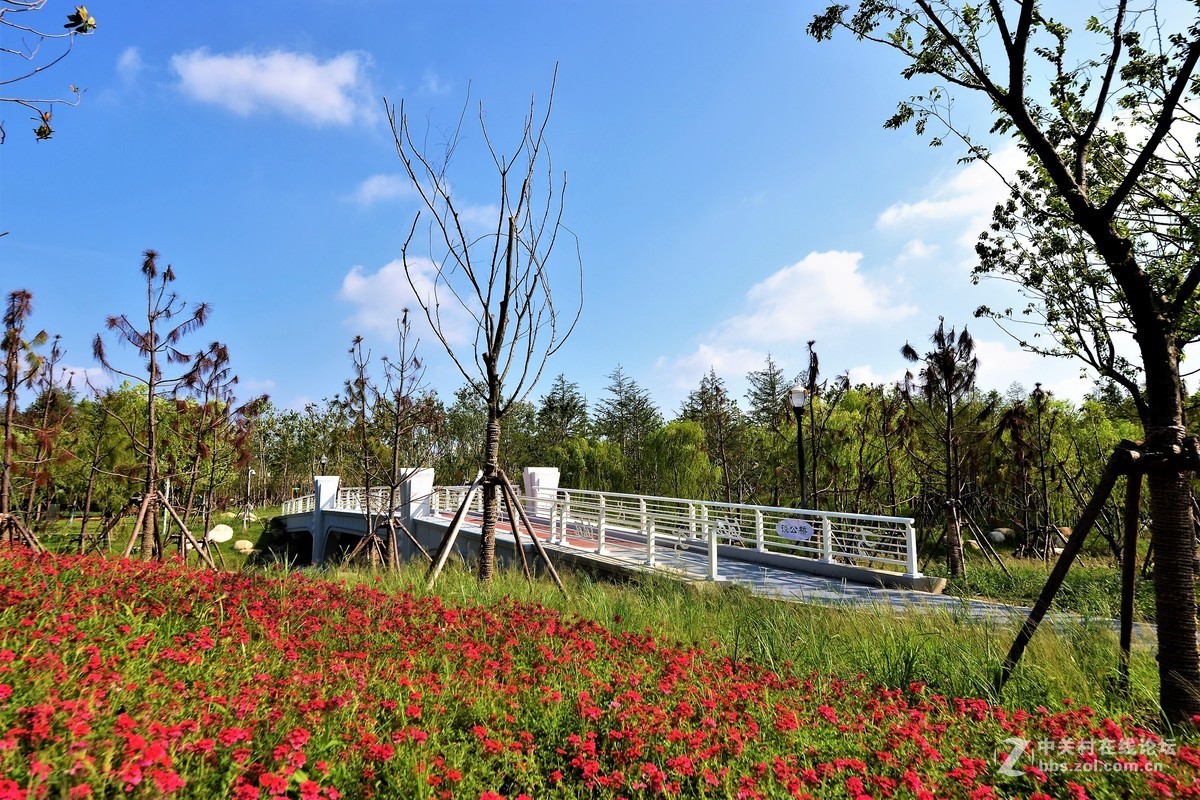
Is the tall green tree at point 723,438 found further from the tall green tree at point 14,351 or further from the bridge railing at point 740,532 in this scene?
the tall green tree at point 14,351

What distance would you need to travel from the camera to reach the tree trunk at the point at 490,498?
7.83 meters

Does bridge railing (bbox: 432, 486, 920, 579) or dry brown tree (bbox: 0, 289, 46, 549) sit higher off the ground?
dry brown tree (bbox: 0, 289, 46, 549)

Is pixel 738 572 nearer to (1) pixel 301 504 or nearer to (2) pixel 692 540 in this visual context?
(2) pixel 692 540

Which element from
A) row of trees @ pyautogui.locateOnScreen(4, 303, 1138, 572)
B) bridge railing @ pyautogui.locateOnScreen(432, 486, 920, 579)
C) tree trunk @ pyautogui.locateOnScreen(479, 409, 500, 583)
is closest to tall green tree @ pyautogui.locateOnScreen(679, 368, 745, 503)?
row of trees @ pyautogui.locateOnScreen(4, 303, 1138, 572)

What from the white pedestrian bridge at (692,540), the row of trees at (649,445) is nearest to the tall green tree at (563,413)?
the row of trees at (649,445)

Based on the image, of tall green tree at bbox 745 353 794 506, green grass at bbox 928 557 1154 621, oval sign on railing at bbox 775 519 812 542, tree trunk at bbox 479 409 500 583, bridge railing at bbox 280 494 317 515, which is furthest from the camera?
bridge railing at bbox 280 494 317 515

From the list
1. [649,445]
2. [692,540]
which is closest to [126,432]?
[692,540]

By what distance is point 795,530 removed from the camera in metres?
12.5

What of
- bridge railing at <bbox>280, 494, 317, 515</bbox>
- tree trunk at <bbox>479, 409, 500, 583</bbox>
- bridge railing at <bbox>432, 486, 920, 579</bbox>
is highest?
tree trunk at <bbox>479, 409, 500, 583</bbox>

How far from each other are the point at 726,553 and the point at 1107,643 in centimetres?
1031

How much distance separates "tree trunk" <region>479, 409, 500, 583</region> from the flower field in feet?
11.6

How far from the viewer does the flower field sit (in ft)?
7.50

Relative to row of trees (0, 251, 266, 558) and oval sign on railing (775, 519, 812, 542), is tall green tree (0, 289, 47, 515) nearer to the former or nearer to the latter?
row of trees (0, 251, 266, 558)

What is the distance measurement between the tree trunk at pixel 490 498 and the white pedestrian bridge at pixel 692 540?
0.38 metres
